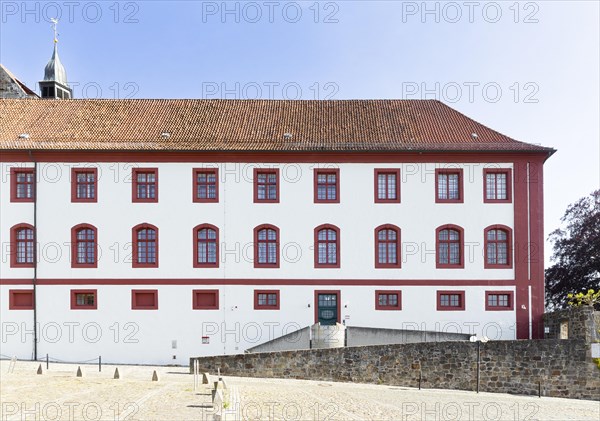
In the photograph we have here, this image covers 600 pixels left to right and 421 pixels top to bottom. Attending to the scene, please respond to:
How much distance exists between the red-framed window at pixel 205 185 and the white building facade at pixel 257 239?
0.06m

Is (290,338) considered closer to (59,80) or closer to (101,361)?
(101,361)

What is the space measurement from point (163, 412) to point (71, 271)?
608 inches

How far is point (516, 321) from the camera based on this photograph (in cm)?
3167

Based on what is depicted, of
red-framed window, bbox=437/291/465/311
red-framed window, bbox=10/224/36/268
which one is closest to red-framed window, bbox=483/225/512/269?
red-framed window, bbox=437/291/465/311

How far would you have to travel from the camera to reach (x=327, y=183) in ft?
106

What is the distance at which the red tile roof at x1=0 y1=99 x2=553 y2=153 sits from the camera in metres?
32.1

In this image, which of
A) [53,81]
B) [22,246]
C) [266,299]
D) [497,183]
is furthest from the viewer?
[53,81]

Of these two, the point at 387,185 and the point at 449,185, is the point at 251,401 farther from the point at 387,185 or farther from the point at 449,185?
the point at 449,185

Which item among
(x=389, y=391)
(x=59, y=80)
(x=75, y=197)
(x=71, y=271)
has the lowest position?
(x=389, y=391)

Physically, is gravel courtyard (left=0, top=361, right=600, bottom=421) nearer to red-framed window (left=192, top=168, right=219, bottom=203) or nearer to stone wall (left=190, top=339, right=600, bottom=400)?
stone wall (left=190, top=339, right=600, bottom=400)

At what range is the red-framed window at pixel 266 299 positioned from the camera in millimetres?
31703

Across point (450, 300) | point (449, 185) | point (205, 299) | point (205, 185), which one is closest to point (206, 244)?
point (205, 299)

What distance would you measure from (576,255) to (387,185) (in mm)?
13810

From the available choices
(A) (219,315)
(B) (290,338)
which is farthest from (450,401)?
(A) (219,315)
